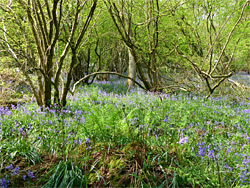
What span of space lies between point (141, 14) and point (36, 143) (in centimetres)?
831

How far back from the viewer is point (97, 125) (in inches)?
135

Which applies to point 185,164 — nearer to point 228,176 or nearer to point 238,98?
point 228,176

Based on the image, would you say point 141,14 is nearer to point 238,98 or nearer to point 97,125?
point 238,98

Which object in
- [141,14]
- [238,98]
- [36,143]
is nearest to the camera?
[36,143]

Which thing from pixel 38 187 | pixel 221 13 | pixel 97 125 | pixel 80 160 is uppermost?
pixel 221 13

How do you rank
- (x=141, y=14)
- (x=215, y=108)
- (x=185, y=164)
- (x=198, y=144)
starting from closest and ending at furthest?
(x=185, y=164) < (x=198, y=144) < (x=215, y=108) < (x=141, y=14)

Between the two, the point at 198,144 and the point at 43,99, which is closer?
the point at 198,144

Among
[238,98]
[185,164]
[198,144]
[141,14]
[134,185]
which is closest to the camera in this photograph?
[134,185]

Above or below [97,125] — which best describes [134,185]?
below

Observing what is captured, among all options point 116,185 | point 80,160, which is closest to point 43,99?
point 80,160

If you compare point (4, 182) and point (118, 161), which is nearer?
point (4, 182)

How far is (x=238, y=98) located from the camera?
24.1 ft

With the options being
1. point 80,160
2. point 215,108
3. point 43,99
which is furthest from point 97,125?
point 215,108

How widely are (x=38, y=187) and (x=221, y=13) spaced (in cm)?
910
